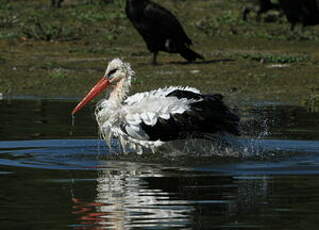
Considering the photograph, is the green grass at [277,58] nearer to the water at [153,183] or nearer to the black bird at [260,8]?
the black bird at [260,8]

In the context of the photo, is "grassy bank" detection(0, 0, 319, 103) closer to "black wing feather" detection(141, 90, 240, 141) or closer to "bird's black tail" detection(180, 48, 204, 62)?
"bird's black tail" detection(180, 48, 204, 62)

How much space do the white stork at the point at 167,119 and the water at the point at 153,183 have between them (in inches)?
8.6

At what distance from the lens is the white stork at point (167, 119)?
34.9 feet

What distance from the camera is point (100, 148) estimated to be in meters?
11.7

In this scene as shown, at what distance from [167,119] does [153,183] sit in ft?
5.71

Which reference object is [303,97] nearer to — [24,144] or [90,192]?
[24,144]

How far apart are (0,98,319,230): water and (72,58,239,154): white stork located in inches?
8.6

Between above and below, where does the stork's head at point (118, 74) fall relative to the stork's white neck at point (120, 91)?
above

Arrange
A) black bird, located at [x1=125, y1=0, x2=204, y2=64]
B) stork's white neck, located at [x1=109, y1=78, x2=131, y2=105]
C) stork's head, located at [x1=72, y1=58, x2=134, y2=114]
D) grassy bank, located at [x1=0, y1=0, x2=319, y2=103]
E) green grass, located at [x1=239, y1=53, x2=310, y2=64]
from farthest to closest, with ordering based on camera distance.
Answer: green grass, located at [x1=239, y1=53, x2=310, y2=64] < black bird, located at [x1=125, y1=0, x2=204, y2=64] < grassy bank, located at [x1=0, y1=0, x2=319, y2=103] < stork's head, located at [x1=72, y1=58, x2=134, y2=114] < stork's white neck, located at [x1=109, y1=78, x2=131, y2=105]

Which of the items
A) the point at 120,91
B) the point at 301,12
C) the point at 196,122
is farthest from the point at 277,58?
the point at 196,122

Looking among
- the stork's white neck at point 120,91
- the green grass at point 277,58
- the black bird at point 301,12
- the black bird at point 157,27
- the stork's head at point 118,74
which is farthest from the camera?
the black bird at point 301,12

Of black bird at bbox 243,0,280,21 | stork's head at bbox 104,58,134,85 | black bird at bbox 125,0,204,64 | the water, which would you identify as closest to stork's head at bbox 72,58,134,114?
stork's head at bbox 104,58,134,85

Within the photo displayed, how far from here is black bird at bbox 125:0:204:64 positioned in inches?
787

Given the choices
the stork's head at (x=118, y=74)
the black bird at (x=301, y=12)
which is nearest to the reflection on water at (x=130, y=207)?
the stork's head at (x=118, y=74)
